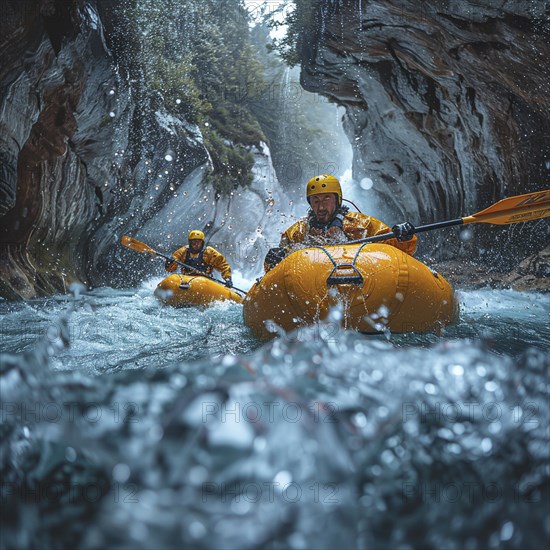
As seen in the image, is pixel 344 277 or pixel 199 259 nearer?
pixel 344 277

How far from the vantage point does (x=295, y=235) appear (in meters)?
5.36

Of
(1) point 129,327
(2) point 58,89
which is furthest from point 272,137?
(1) point 129,327

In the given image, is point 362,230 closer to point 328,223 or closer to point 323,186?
point 328,223

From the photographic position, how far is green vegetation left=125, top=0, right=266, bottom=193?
1262 centimetres

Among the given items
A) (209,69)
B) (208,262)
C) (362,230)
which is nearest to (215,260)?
(208,262)

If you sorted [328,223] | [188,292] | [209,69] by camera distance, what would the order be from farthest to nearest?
[209,69] < [188,292] < [328,223]

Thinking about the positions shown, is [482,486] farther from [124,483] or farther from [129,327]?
[129,327]

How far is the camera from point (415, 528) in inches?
37.2

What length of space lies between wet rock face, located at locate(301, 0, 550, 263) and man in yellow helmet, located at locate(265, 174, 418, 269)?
406cm

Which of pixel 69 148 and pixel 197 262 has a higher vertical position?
pixel 69 148

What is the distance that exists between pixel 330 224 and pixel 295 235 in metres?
0.50

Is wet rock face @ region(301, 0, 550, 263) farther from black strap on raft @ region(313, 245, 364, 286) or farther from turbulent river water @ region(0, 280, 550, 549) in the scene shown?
turbulent river water @ region(0, 280, 550, 549)

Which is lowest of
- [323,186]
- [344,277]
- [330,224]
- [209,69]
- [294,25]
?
[344,277]

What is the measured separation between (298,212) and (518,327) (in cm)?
2279
